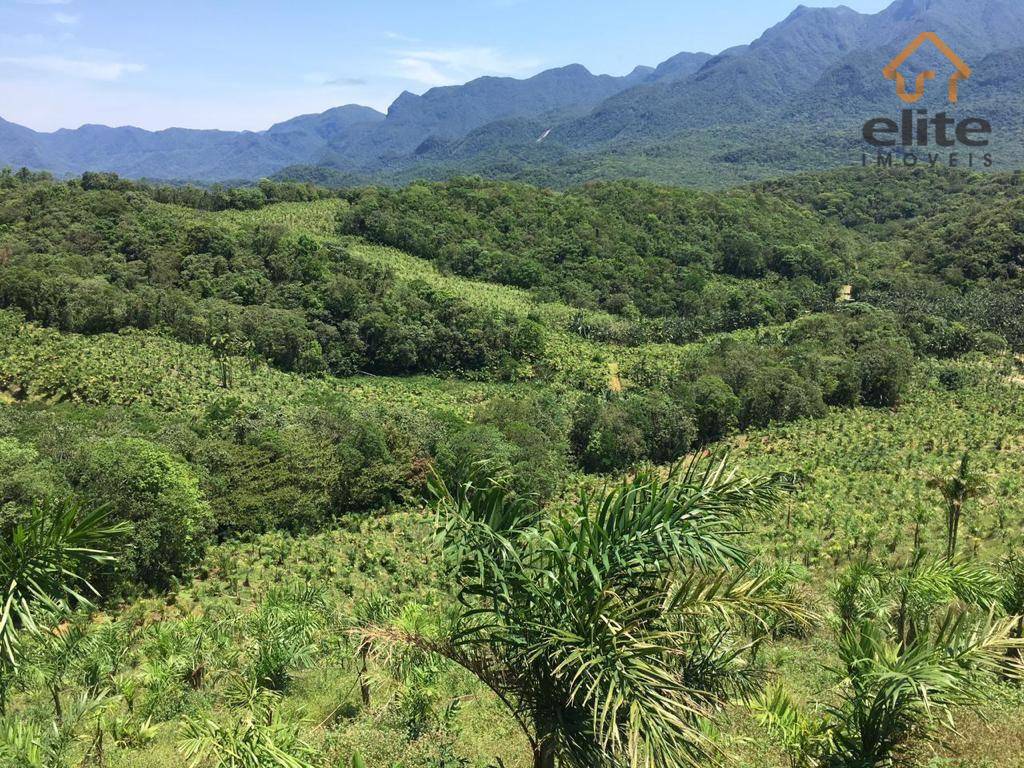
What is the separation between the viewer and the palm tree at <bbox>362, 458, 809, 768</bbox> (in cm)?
380

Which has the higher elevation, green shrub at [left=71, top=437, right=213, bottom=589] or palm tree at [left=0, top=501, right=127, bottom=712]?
palm tree at [left=0, top=501, right=127, bottom=712]

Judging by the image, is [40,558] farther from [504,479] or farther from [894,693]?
[894,693]

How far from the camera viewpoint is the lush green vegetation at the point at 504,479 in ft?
14.1

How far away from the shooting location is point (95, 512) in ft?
14.1

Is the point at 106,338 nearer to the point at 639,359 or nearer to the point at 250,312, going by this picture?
the point at 250,312

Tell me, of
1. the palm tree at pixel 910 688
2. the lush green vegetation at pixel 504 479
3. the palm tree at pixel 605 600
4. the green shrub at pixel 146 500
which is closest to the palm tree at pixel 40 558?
the lush green vegetation at pixel 504 479

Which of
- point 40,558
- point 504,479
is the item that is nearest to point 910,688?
point 504,479

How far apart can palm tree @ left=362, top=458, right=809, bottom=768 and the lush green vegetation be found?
0.10 ft

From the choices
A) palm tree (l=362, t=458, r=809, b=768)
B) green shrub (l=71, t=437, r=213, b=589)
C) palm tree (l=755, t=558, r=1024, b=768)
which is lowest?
green shrub (l=71, t=437, r=213, b=589)

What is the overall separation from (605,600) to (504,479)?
116 cm

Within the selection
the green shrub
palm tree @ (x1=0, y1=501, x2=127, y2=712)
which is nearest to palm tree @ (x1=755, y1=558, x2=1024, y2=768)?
palm tree @ (x1=0, y1=501, x2=127, y2=712)

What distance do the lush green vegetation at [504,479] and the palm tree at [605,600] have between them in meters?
0.03

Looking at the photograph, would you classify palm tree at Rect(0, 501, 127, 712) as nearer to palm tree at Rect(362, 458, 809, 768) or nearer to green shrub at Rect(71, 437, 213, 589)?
palm tree at Rect(362, 458, 809, 768)

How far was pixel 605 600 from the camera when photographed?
13.0 ft
